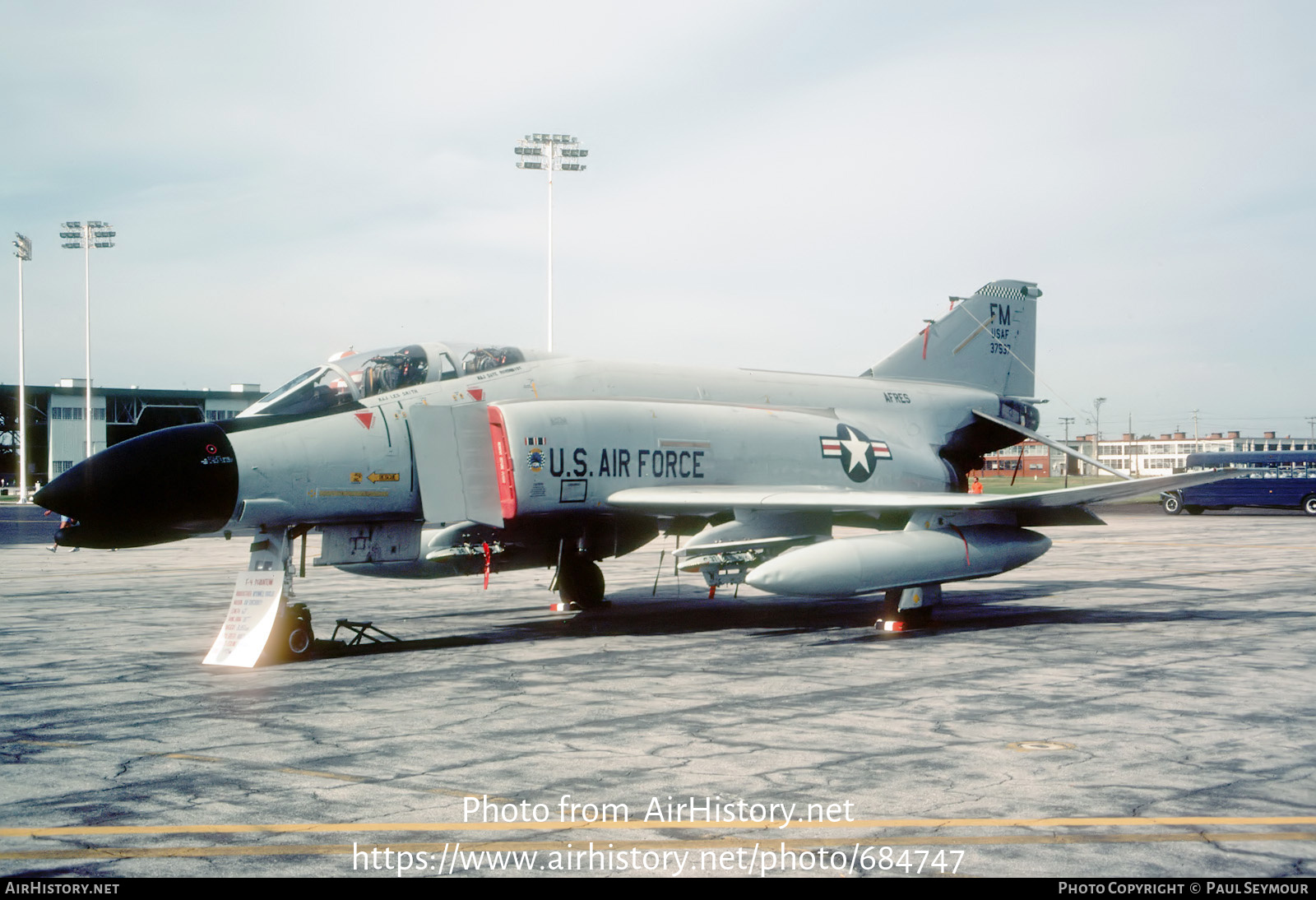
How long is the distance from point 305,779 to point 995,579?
15974mm

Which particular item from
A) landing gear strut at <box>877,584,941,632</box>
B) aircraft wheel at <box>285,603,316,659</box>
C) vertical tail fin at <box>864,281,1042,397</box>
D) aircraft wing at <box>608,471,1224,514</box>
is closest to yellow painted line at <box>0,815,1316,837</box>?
aircraft wheel at <box>285,603,316,659</box>

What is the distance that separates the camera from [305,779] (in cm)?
607

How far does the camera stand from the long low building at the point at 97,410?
228 ft

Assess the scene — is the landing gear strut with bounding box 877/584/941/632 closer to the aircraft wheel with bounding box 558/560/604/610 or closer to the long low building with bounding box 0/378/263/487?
the aircraft wheel with bounding box 558/560/604/610

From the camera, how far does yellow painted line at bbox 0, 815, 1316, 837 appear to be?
5.13 m

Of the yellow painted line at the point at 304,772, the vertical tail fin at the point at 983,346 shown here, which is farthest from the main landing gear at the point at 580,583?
the yellow painted line at the point at 304,772

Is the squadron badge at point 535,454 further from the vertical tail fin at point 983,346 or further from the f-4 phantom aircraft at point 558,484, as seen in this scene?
the vertical tail fin at point 983,346

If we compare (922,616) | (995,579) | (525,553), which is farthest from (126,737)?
(995,579)

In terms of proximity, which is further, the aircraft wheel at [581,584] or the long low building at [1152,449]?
the long low building at [1152,449]

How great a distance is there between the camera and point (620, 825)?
5.19 metres

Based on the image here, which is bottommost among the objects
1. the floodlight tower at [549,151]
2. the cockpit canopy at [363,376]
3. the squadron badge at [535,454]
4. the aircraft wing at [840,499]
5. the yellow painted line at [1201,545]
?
the yellow painted line at [1201,545]

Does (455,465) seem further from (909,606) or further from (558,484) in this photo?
(909,606)

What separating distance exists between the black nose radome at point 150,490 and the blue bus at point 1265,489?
4063 cm
